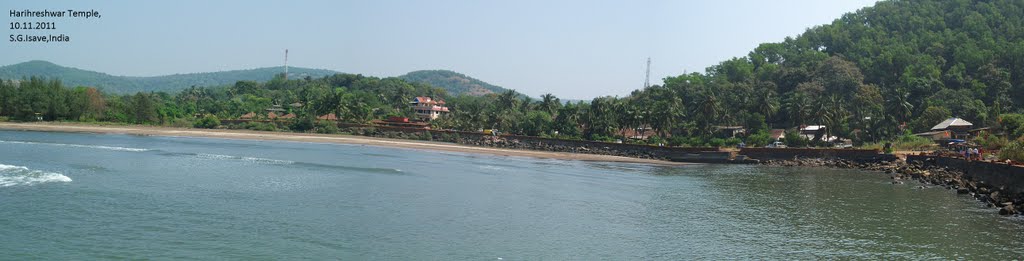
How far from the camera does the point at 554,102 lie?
12306 cm

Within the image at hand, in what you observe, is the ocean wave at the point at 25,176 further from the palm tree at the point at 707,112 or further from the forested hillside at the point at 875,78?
the palm tree at the point at 707,112

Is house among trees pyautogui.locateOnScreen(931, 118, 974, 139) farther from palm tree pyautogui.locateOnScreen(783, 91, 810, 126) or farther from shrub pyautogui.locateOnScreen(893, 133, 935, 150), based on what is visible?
palm tree pyautogui.locateOnScreen(783, 91, 810, 126)

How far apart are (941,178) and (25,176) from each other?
5807cm

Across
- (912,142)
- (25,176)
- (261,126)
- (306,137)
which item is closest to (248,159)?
(25,176)

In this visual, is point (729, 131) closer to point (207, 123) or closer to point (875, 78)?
point (875, 78)

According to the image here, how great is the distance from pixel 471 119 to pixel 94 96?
54939 millimetres

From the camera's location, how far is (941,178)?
5116 centimetres

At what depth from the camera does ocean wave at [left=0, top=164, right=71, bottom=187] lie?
33.8 metres

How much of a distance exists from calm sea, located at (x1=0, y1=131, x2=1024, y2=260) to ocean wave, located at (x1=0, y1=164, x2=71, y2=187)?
0.22 metres

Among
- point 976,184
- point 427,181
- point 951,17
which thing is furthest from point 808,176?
point 951,17

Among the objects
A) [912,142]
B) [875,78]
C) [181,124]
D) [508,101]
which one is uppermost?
[875,78]

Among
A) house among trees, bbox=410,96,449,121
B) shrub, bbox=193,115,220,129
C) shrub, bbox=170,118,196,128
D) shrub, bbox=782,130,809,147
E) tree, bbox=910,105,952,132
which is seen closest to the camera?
shrub, bbox=782,130,809,147

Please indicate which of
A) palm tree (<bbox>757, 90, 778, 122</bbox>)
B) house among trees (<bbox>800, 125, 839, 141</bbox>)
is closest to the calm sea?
house among trees (<bbox>800, 125, 839, 141</bbox>)

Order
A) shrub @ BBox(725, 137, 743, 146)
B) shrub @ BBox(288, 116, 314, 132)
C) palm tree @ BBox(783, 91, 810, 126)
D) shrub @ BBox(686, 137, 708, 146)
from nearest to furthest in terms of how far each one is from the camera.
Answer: shrub @ BBox(686, 137, 708, 146) → shrub @ BBox(725, 137, 743, 146) → palm tree @ BBox(783, 91, 810, 126) → shrub @ BBox(288, 116, 314, 132)
